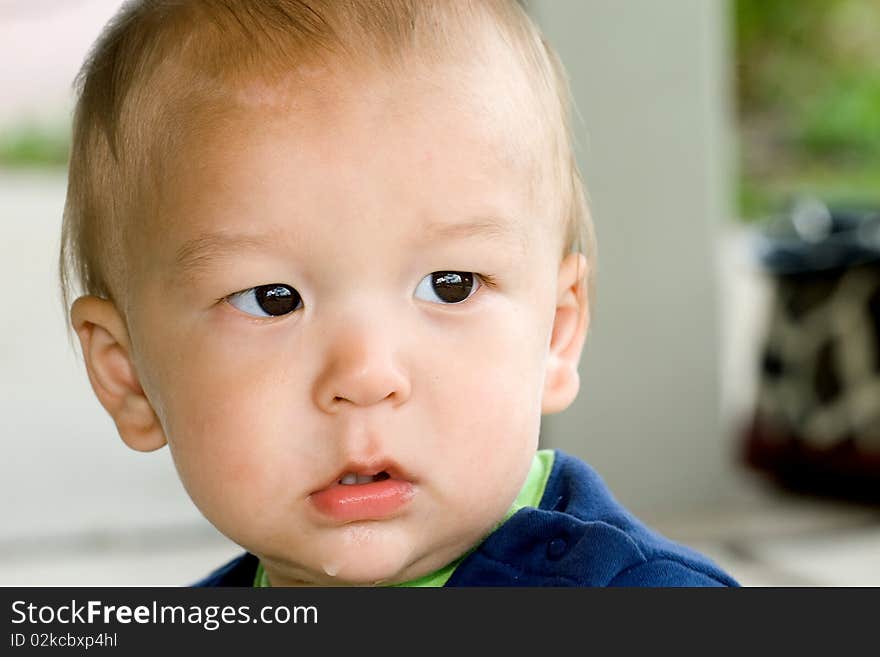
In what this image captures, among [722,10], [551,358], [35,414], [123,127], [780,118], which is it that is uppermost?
[780,118]

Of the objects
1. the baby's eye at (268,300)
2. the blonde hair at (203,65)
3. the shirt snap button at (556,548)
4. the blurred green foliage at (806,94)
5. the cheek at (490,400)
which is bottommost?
the shirt snap button at (556,548)

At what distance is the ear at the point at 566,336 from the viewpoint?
841 mm

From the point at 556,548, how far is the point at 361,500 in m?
0.15

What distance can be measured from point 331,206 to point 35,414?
6.95ft

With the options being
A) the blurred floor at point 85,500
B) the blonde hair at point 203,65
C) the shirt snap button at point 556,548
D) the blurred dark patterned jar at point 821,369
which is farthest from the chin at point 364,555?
the blurred dark patterned jar at point 821,369

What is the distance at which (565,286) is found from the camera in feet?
2.77

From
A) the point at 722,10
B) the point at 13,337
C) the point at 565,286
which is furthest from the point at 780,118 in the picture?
the point at 565,286

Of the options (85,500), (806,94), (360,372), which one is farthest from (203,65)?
(806,94)

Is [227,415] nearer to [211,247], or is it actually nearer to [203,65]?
[211,247]

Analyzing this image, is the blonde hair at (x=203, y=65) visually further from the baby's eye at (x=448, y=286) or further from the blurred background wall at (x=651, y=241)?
the blurred background wall at (x=651, y=241)

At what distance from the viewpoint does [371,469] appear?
698 mm

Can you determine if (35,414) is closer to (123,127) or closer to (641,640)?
(123,127)

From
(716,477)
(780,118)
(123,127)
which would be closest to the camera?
(123,127)

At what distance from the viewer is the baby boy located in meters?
0.70
